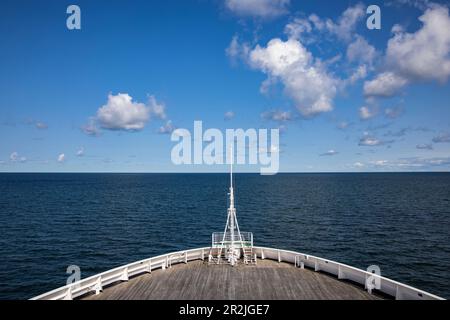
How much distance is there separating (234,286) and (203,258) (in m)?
6.20

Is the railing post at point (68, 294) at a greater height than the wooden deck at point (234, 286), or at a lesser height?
greater

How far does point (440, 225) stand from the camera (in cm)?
6012

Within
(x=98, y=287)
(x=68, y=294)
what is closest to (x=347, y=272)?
(x=98, y=287)

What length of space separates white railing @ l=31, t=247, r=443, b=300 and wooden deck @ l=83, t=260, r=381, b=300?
0.44 metres

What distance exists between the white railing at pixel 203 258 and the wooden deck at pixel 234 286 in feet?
1.45

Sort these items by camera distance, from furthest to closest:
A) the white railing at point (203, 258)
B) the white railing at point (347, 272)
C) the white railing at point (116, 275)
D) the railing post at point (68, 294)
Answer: the railing post at point (68, 294) < the white railing at point (116, 275) < the white railing at point (203, 258) < the white railing at point (347, 272)

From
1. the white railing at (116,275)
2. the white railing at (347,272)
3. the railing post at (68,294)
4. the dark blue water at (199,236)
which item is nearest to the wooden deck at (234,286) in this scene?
the white railing at (116,275)

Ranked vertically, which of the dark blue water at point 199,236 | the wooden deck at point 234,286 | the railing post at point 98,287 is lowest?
the dark blue water at point 199,236

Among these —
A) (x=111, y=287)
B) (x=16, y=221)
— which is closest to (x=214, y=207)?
(x=16, y=221)

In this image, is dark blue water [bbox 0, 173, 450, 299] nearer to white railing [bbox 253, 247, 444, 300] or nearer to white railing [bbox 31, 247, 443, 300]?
white railing [bbox 31, 247, 443, 300]

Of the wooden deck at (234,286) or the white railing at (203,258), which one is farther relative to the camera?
the wooden deck at (234,286)

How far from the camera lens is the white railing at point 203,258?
15178 millimetres

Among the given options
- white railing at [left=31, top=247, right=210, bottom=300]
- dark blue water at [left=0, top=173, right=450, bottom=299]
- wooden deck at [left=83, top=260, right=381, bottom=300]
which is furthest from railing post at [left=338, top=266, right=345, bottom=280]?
dark blue water at [left=0, top=173, right=450, bottom=299]

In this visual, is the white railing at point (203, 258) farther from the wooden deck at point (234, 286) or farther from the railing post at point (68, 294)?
the wooden deck at point (234, 286)
